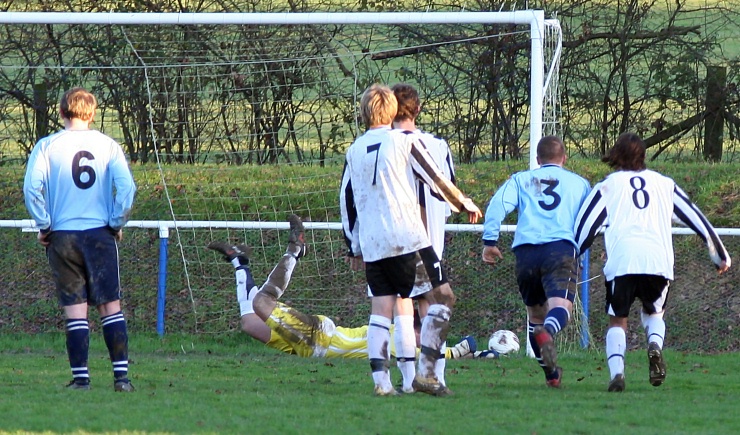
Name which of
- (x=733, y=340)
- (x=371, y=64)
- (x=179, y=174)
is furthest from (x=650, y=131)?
(x=179, y=174)

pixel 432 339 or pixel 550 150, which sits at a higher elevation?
pixel 550 150

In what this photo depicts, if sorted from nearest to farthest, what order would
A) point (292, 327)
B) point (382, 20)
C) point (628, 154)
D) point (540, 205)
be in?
point (628, 154), point (540, 205), point (292, 327), point (382, 20)

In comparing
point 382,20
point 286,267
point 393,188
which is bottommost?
point 286,267

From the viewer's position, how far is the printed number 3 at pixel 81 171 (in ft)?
22.0

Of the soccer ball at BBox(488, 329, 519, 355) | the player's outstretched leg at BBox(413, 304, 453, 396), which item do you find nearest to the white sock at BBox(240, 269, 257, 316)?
the soccer ball at BBox(488, 329, 519, 355)

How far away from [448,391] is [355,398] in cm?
56

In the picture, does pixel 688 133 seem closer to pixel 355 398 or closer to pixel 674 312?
pixel 674 312

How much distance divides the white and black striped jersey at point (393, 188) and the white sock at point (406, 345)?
0.43 m

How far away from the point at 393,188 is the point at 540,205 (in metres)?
1.34

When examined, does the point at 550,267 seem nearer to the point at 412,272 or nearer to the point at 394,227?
the point at 412,272

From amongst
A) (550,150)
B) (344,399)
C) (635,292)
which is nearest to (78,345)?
(344,399)

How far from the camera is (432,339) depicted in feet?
21.5

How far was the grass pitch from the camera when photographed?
5539 millimetres

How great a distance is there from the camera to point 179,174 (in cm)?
1332
